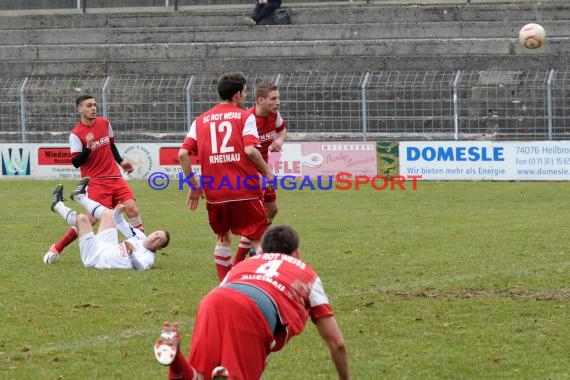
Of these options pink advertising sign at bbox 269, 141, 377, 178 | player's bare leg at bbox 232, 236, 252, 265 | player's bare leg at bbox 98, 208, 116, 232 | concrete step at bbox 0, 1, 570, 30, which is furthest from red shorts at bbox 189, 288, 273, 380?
concrete step at bbox 0, 1, 570, 30

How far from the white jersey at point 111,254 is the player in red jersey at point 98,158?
1.76 metres

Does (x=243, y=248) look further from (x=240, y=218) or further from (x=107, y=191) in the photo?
(x=107, y=191)

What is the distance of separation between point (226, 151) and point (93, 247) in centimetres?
326

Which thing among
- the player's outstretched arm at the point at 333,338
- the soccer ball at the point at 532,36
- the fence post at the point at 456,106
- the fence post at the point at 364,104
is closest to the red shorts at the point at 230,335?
the player's outstretched arm at the point at 333,338

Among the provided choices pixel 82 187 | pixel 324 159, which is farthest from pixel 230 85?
pixel 324 159

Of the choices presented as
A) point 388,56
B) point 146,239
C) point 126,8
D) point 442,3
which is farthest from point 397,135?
point 146,239

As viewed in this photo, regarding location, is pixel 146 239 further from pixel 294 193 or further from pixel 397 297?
pixel 294 193

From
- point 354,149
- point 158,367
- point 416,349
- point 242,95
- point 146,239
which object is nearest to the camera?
point 158,367

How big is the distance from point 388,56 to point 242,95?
21.3 metres

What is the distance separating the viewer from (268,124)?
12.9m

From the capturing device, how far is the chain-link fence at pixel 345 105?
90.4ft

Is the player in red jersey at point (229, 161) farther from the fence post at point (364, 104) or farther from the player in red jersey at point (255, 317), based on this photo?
the fence post at point (364, 104)

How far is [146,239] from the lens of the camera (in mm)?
13180

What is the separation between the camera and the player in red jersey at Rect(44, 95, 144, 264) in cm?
1480
